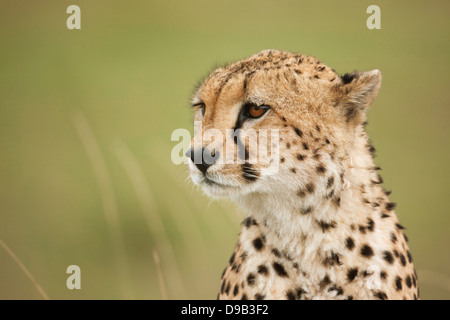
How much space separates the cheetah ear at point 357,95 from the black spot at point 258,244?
568 mm

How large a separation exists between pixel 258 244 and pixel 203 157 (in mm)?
445

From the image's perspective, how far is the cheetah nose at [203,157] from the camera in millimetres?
2602

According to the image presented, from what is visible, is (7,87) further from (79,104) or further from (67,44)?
(67,44)

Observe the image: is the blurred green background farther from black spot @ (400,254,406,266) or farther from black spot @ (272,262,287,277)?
black spot @ (400,254,406,266)

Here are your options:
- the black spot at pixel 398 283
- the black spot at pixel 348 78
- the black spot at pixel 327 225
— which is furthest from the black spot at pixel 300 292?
the black spot at pixel 348 78

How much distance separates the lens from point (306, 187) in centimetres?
267

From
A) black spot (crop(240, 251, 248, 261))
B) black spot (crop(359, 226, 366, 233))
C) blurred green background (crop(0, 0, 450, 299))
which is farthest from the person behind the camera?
blurred green background (crop(0, 0, 450, 299))

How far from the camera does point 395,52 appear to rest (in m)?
8.09

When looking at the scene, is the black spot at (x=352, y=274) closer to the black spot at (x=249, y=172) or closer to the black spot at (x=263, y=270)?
the black spot at (x=263, y=270)

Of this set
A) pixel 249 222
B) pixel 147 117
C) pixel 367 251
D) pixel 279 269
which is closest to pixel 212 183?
pixel 249 222

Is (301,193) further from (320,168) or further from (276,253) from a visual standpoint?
(276,253)

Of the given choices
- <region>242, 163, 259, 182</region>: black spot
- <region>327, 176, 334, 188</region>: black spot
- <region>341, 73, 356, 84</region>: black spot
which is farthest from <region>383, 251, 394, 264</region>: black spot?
<region>341, 73, 356, 84</region>: black spot

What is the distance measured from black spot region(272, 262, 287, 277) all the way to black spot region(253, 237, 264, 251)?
0.30 ft

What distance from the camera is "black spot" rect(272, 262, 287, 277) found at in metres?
2.73
